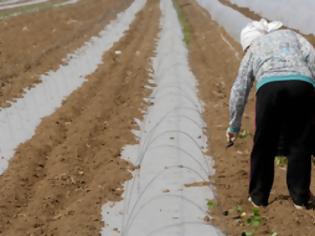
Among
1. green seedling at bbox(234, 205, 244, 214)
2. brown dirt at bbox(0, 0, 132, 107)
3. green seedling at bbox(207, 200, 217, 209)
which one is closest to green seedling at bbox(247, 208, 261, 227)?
green seedling at bbox(234, 205, 244, 214)

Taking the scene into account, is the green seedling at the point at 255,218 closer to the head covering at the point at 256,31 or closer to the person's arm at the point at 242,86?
the person's arm at the point at 242,86

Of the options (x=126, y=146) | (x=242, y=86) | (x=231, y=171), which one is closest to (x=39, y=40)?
(x=126, y=146)

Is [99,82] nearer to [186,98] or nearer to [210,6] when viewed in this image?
[186,98]

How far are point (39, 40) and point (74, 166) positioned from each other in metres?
11.3

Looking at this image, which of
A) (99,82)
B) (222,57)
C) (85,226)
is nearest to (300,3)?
(222,57)

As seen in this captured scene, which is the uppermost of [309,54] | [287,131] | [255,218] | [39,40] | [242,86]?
[309,54]

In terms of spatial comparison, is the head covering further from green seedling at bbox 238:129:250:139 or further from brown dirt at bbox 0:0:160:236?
green seedling at bbox 238:129:250:139

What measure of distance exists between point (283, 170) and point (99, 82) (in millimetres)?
5866

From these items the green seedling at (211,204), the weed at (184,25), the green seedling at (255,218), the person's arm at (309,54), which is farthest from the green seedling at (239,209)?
the weed at (184,25)

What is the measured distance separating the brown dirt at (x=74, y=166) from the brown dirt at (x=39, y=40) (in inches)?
54.0

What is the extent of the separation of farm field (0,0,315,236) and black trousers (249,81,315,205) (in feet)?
1.07

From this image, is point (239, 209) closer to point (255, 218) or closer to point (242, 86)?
point (255, 218)

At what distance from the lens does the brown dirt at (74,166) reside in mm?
5305

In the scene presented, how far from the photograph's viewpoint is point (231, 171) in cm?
632
